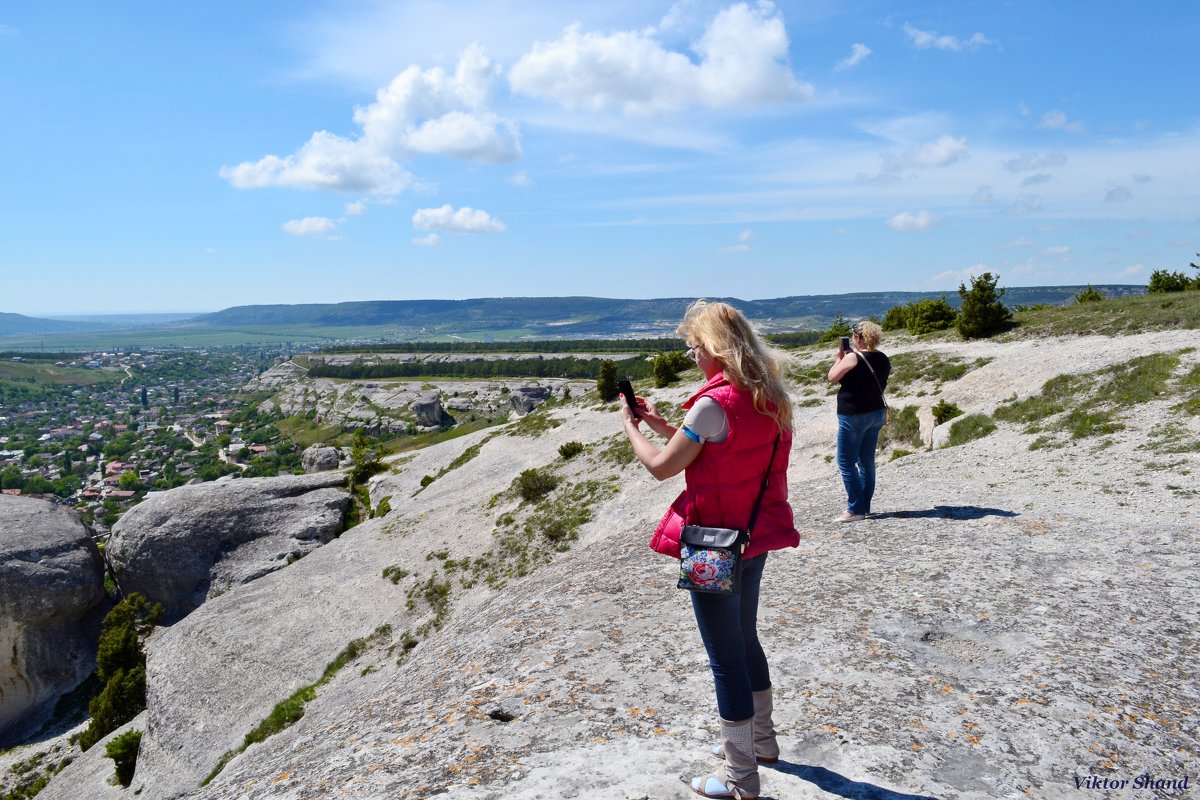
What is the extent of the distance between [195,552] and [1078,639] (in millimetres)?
37617

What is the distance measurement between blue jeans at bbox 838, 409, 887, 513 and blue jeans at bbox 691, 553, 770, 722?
7.53 meters

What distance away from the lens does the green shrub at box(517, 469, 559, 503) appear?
88.5 ft

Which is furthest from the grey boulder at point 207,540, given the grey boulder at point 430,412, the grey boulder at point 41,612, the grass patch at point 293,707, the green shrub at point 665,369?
the grey boulder at point 430,412

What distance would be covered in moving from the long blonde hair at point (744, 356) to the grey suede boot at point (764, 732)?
84.0 inches

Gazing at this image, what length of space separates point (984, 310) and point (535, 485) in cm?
2220

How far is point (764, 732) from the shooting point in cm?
539

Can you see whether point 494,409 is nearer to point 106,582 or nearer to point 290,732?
point 106,582

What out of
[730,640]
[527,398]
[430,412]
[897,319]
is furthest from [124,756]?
[430,412]

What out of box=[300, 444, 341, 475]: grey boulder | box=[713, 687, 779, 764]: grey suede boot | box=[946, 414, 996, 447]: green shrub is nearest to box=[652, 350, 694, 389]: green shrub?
box=[946, 414, 996, 447]: green shrub

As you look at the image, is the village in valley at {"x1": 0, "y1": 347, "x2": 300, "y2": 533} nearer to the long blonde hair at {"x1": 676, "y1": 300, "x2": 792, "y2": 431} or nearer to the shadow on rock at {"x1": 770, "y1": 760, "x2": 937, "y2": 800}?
the shadow on rock at {"x1": 770, "y1": 760, "x2": 937, "y2": 800}

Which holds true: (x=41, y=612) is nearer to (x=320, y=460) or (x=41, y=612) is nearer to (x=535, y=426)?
(x=535, y=426)

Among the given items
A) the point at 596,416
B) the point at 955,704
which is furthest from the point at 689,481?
the point at 596,416

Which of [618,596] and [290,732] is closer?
[618,596]

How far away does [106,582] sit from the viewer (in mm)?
37844
